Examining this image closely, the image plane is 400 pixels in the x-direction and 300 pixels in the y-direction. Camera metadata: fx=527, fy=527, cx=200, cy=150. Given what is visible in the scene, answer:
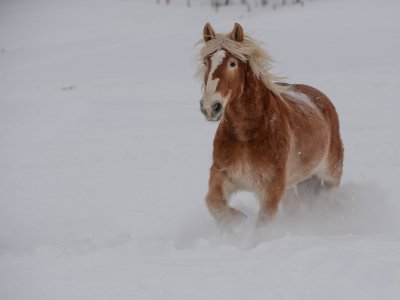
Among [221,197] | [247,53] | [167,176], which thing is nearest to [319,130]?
[221,197]

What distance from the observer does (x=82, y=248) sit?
17.4 ft

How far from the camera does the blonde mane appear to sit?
15.1 feet

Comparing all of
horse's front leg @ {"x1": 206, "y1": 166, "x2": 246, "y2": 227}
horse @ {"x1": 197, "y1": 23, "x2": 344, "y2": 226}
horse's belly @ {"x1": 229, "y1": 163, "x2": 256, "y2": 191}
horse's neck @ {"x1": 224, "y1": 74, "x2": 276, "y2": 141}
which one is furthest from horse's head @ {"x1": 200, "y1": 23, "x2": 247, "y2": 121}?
horse's front leg @ {"x1": 206, "y1": 166, "x2": 246, "y2": 227}

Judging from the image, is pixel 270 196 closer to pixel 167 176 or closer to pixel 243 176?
pixel 243 176

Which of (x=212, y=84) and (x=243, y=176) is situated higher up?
(x=212, y=84)

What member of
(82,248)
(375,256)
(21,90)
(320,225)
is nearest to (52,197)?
(82,248)

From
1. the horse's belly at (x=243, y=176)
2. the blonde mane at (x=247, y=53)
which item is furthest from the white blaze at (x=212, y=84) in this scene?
the horse's belly at (x=243, y=176)

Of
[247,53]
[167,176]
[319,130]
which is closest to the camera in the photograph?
[247,53]

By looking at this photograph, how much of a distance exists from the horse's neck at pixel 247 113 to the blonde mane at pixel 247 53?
115 mm

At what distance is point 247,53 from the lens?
4.72m

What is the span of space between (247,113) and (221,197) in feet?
2.84

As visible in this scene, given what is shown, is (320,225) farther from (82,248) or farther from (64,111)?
(64,111)

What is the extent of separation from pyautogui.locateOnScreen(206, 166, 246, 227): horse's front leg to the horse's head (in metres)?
0.82

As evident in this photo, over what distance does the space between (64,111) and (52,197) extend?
6.19 m
